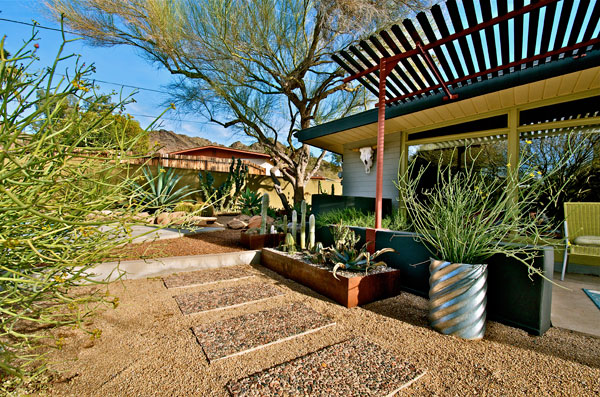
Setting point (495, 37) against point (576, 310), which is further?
point (495, 37)

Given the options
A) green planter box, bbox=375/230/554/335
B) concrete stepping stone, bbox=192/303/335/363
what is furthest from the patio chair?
concrete stepping stone, bbox=192/303/335/363

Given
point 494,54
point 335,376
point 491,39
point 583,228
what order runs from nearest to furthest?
point 335,376
point 491,39
point 494,54
point 583,228

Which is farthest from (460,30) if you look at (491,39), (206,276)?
(206,276)

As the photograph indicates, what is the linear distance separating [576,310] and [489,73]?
266 centimetres

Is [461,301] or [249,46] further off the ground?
[249,46]

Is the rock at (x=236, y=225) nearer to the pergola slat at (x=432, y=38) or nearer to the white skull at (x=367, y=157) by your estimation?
the white skull at (x=367, y=157)

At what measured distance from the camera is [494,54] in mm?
3031

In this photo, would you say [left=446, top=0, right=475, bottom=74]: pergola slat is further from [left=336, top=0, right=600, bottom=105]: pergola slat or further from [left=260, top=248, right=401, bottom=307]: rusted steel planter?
[left=260, top=248, right=401, bottom=307]: rusted steel planter

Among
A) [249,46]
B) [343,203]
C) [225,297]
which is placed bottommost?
[225,297]

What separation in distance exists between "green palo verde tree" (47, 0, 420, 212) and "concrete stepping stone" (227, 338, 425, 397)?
6.23 metres

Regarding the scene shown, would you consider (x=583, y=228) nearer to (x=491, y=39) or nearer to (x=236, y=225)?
(x=491, y=39)

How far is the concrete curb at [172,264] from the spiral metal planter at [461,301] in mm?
2633

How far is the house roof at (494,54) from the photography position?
249cm

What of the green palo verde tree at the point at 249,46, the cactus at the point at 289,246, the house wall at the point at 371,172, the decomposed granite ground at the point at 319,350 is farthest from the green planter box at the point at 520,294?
the green palo verde tree at the point at 249,46
